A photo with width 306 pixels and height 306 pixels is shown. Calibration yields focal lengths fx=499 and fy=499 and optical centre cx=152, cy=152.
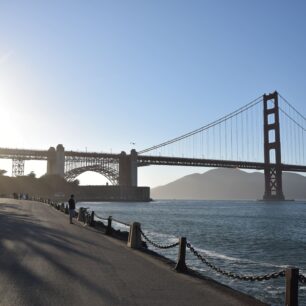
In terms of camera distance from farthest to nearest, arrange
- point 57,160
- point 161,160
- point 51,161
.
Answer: point 51,161, point 57,160, point 161,160

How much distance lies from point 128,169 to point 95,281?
5883 inches

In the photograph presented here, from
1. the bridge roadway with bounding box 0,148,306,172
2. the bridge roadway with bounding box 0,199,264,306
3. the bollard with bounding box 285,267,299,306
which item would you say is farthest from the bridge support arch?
the bollard with bounding box 285,267,299,306

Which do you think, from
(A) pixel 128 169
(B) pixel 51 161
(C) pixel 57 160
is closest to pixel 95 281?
(C) pixel 57 160

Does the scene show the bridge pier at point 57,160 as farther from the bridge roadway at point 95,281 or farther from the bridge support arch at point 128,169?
the bridge roadway at point 95,281

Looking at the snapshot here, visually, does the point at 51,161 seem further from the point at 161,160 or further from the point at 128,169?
the point at 161,160

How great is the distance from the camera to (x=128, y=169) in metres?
160

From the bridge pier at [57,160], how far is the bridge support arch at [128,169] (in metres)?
18.0

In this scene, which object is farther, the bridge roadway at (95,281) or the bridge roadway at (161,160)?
the bridge roadway at (161,160)

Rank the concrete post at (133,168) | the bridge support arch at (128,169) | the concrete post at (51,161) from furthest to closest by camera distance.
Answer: the bridge support arch at (128,169)
the concrete post at (133,168)
the concrete post at (51,161)

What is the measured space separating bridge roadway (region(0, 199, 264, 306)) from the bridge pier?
133m

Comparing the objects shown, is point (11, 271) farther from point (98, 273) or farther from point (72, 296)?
point (72, 296)

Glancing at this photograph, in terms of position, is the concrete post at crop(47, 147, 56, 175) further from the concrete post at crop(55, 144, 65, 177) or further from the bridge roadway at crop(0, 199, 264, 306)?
the bridge roadway at crop(0, 199, 264, 306)

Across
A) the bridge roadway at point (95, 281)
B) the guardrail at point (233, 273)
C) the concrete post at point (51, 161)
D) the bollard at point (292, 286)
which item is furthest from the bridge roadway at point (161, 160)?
the bollard at point (292, 286)

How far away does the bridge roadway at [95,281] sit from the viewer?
917 cm
